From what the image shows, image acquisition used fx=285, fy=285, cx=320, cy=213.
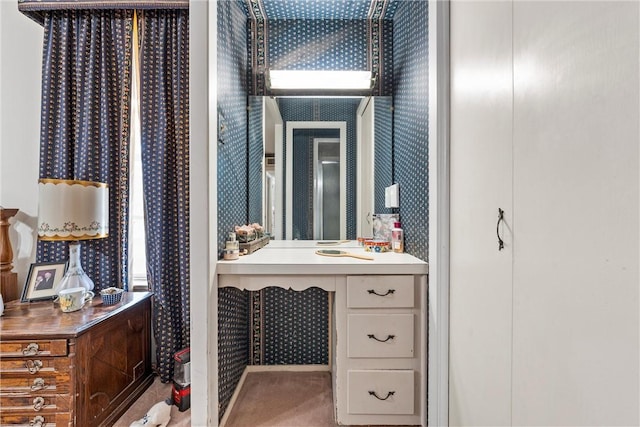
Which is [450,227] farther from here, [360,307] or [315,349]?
[315,349]

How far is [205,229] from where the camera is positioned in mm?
1291

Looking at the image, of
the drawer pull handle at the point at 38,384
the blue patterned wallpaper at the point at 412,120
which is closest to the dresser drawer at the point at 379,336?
the blue patterned wallpaper at the point at 412,120

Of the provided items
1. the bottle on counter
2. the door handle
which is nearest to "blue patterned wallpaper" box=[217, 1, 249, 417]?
the bottle on counter

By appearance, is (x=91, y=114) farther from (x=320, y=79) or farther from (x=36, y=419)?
(x=36, y=419)

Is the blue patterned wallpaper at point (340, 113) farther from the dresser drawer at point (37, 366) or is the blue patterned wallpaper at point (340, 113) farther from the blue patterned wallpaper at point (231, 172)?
the dresser drawer at point (37, 366)

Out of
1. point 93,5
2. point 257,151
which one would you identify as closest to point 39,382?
point 257,151

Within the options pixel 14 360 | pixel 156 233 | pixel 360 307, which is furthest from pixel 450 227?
pixel 14 360

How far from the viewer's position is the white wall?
5.97 feet

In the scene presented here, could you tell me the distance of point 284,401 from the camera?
1674 millimetres

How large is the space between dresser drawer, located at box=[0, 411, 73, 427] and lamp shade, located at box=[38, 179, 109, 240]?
81cm

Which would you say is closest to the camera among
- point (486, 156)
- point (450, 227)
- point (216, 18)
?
point (486, 156)

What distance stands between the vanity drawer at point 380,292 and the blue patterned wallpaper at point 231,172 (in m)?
0.68

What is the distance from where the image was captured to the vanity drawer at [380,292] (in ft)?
4.43

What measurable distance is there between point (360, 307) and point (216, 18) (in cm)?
154
